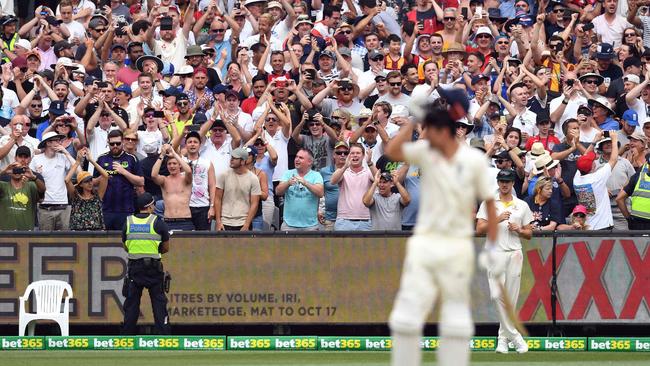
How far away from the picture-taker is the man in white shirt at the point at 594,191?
19.5m

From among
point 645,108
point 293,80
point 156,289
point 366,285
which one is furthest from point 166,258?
point 645,108

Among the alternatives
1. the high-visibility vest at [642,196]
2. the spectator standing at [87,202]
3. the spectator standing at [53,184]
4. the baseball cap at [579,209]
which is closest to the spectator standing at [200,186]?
the spectator standing at [87,202]

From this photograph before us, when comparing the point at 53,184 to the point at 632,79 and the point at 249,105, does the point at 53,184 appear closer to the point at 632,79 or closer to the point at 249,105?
the point at 249,105

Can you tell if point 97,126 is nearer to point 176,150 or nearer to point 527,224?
point 176,150

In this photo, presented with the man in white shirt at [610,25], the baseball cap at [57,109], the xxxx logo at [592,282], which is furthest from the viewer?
the man in white shirt at [610,25]

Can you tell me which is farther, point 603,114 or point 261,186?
point 603,114

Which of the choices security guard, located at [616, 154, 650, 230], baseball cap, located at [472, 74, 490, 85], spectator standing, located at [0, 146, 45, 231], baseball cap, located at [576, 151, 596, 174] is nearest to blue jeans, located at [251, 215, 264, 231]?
spectator standing, located at [0, 146, 45, 231]

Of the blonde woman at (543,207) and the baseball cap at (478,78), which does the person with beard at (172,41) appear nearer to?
the baseball cap at (478,78)

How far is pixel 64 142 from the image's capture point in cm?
2069

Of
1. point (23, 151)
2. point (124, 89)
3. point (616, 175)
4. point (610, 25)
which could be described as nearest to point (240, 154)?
point (124, 89)

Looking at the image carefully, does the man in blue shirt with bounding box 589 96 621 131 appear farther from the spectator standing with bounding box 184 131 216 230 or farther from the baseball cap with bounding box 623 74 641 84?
the spectator standing with bounding box 184 131 216 230

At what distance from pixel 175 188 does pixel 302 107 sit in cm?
276

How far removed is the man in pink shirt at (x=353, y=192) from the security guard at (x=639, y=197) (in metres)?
3.64

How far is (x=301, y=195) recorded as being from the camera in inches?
775
